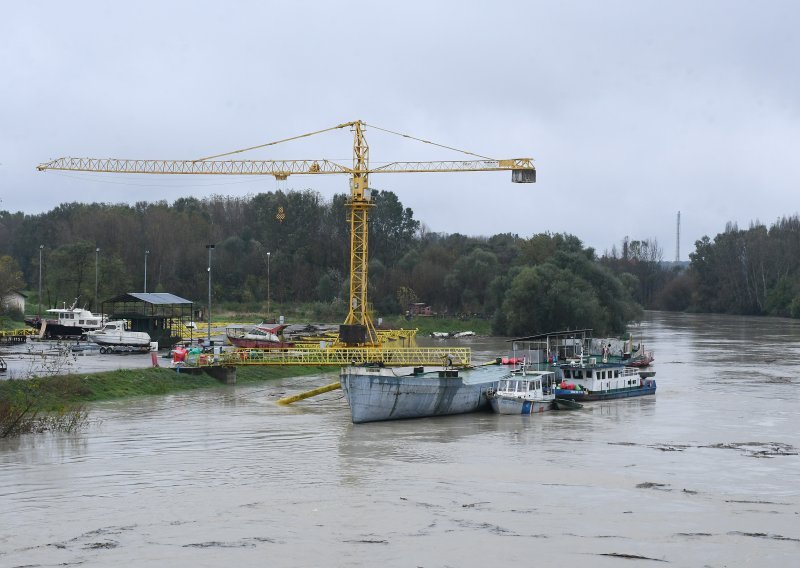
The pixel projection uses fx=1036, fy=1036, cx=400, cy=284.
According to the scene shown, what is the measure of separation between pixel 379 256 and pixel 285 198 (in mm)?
17437

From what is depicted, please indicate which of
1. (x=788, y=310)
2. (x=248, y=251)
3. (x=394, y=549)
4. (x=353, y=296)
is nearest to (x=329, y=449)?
(x=394, y=549)

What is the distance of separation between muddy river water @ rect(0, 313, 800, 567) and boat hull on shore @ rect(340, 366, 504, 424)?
872 millimetres

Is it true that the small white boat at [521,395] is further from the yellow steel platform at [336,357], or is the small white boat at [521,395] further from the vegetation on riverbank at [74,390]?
the vegetation on riverbank at [74,390]

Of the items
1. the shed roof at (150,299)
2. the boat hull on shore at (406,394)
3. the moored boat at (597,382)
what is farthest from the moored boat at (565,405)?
Answer: the shed roof at (150,299)

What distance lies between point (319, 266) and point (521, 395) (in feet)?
351

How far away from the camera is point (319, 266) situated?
510 ft

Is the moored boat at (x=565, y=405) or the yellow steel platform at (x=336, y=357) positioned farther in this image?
the yellow steel platform at (x=336, y=357)

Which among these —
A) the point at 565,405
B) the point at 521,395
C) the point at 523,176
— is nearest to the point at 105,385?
the point at 521,395

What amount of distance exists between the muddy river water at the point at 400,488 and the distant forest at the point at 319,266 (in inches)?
2491

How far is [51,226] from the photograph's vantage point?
16325 cm

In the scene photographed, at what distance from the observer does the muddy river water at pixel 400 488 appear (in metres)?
24.3

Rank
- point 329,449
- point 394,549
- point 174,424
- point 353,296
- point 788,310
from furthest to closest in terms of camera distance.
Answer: point 788,310, point 353,296, point 174,424, point 329,449, point 394,549

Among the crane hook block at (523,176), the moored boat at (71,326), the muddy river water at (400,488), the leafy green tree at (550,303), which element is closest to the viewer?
the muddy river water at (400,488)

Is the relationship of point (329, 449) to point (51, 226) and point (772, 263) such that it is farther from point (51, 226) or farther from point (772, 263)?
point (772, 263)
